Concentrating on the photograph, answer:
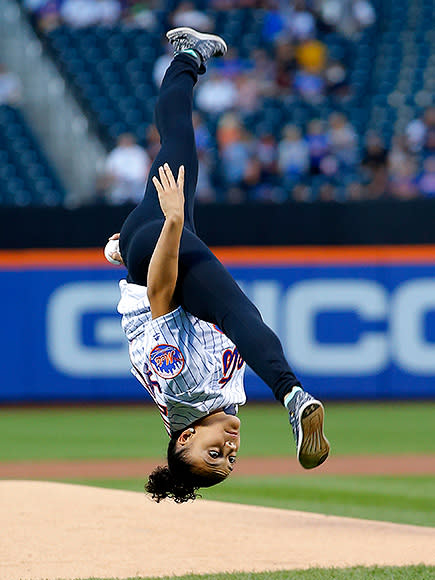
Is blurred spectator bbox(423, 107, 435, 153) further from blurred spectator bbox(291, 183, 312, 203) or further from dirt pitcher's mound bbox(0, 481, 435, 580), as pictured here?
dirt pitcher's mound bbox(0, 481, 435, 580)

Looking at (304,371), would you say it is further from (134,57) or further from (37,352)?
(134,57)

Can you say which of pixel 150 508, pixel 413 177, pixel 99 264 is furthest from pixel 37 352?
pixel 150 508

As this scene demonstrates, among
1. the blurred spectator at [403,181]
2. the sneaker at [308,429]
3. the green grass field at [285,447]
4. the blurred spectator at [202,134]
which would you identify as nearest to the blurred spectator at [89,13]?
the blurred spectator at [202,134]

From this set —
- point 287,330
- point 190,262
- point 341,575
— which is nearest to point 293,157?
point 287,330

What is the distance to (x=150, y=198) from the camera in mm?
5957

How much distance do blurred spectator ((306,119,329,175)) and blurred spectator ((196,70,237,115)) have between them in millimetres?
1245

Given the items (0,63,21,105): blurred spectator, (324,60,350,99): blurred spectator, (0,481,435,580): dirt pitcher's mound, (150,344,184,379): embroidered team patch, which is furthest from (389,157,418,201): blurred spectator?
(150,344,184,379): embroidered team patch

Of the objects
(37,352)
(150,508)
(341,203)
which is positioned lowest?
(150,508)

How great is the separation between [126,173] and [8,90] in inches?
102

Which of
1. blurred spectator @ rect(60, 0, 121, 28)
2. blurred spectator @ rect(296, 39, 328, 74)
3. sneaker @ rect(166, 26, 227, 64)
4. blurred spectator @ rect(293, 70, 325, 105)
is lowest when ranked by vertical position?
sneaker @ rect(166, 26, 227, 64)

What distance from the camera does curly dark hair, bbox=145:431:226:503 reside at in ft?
17.7

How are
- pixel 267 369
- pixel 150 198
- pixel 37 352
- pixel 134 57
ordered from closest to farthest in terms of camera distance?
pixel 267 369, pixel 150 198, pixel 37 352, pixel 134 57

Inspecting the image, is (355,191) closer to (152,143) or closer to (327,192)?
(327,192)

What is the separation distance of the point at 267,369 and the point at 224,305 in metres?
0.38
